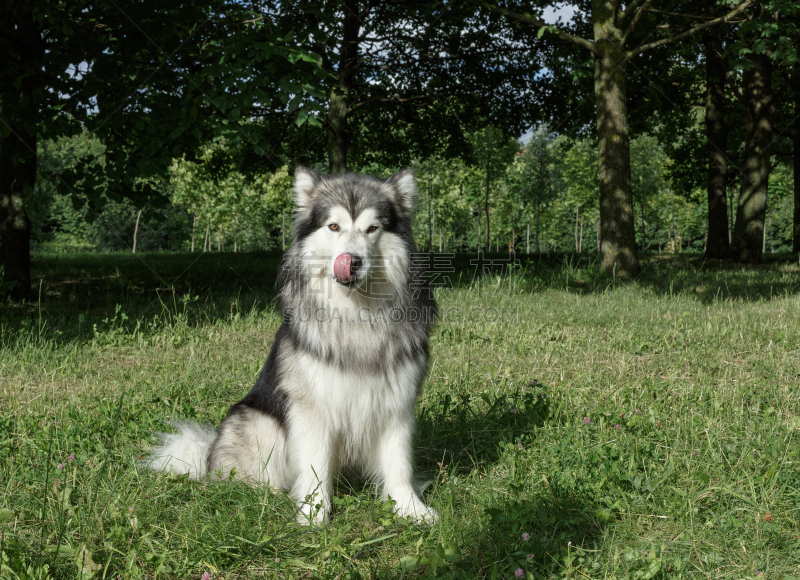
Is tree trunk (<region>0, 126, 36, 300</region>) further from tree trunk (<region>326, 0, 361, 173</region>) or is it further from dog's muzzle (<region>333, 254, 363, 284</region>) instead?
dog's muzzle (<region>333, 254, 363, 284</region>)

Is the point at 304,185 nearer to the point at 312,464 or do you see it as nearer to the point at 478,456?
the point at 312,464

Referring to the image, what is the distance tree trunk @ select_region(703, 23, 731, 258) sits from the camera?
14711 millimetres

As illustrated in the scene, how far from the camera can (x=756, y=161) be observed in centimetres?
1348

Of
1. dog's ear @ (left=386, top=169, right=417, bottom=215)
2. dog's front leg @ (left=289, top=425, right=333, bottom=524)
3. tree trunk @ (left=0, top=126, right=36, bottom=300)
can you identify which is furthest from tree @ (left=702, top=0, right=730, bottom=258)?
tree trunk @ (left=0, top=126, right=36, bottom=300)

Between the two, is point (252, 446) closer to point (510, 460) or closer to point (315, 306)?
point (315, 306)

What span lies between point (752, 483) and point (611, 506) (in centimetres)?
75

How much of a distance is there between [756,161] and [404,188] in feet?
44.7

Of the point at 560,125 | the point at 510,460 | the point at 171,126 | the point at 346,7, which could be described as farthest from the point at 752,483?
the point at 560,125

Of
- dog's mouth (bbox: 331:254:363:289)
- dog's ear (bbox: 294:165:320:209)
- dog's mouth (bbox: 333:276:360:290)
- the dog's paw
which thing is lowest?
the dog's paw

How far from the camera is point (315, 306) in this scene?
9.89ft

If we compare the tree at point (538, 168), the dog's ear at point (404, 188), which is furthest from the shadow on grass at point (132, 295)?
the tree at point (538, 168)

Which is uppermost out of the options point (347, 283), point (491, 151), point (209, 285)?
point (491, 151)

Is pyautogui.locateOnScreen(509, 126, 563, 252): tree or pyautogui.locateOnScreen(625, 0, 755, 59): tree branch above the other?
pyautogui.locateOnScreen(509, 126, 563, 252): tree

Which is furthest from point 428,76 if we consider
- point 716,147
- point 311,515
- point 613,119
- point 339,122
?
point 311,515
